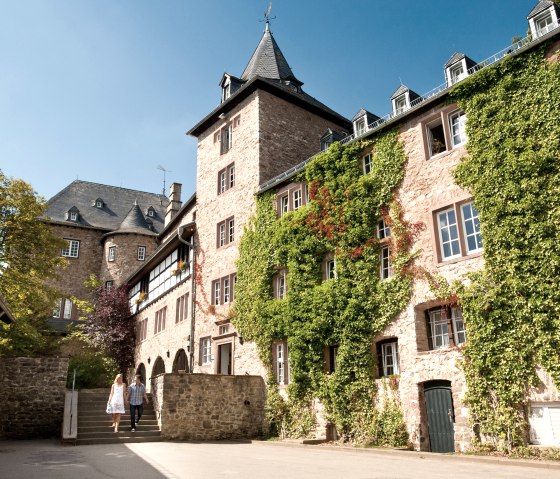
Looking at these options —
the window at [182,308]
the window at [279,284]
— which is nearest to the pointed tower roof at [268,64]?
the window at [279,284]

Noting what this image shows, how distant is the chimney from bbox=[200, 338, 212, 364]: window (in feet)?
68.2

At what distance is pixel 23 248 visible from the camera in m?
23.0

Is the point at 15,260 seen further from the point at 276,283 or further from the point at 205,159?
the point at 276,283

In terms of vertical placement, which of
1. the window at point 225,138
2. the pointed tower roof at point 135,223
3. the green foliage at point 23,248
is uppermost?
the pointed tower roof at point 135,223

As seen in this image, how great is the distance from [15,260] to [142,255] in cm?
Answer: 1945

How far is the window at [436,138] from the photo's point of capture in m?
15.0

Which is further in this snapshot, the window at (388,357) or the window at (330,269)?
the window at (330,269)

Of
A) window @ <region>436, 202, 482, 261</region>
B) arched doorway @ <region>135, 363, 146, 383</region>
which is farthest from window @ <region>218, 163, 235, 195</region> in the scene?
arched doorway @ <region>135, 363, 146, 383</region>

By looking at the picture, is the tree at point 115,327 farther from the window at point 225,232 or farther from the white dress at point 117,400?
the white dress at point 117,400

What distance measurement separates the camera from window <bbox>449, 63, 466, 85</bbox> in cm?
1442

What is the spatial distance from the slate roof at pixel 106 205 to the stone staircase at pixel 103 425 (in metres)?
26.2

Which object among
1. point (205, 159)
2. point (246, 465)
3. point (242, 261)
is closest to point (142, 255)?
point (205, 159)

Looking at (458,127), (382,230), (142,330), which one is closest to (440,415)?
(382,230)

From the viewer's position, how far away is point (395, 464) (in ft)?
32.2
